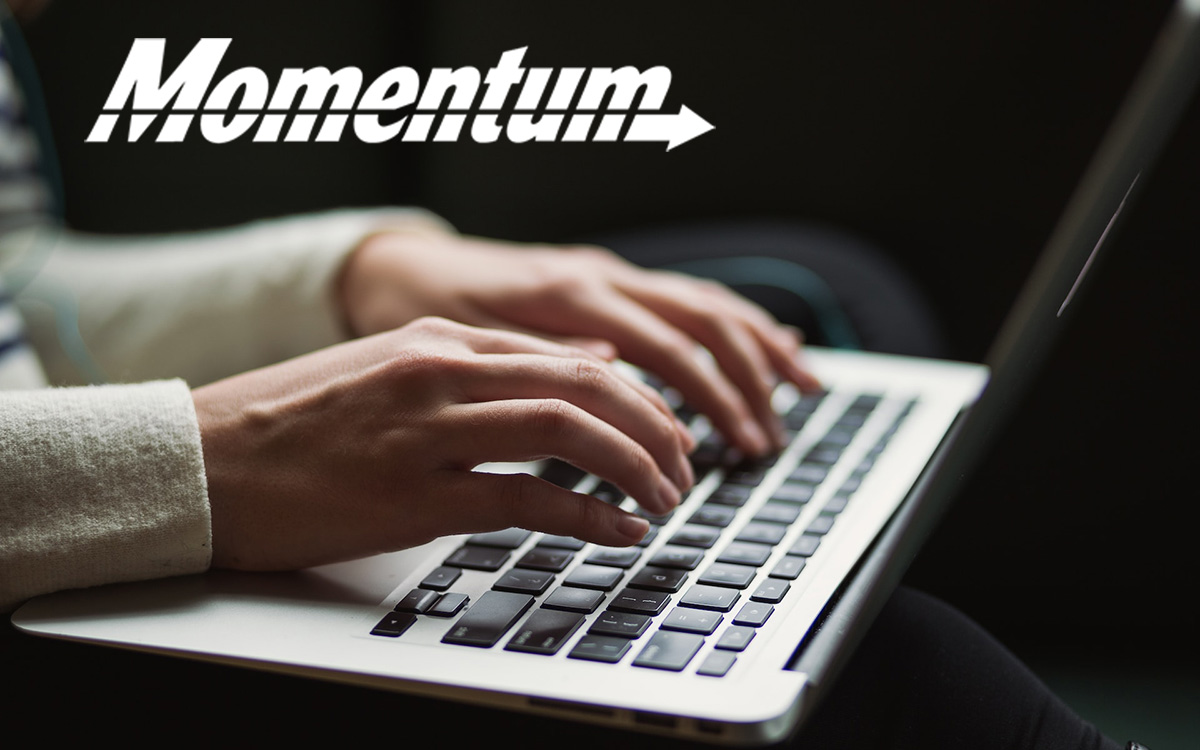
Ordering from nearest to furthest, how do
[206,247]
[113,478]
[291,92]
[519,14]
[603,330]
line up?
[113,478] → [603,330] → [291,92] → [206,247] → [519,14]

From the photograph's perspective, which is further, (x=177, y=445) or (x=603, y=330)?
(x=603, y=330)

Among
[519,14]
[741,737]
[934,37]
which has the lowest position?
[741,737]

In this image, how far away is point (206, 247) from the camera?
3.17 ft

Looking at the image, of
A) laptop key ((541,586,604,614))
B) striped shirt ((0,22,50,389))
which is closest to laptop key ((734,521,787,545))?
laptop key ((541,586,604,614))

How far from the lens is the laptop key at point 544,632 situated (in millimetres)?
429

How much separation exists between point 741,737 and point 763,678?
33 millimetres

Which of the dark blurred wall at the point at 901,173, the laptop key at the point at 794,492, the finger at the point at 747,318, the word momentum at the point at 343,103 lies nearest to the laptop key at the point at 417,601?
the laptop key at the point at 794,492

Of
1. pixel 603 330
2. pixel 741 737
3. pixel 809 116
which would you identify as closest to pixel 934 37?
pixel 809 116

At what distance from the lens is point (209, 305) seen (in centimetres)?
89

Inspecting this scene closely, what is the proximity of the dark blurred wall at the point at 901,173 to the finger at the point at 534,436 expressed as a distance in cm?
71


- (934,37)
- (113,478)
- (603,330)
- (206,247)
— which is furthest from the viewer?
(934,37)

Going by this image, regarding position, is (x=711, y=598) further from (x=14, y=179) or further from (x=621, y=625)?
(x=14, y=179)

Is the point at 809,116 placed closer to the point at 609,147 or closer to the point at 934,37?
the point at 934,37

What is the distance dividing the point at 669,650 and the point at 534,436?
123mm
